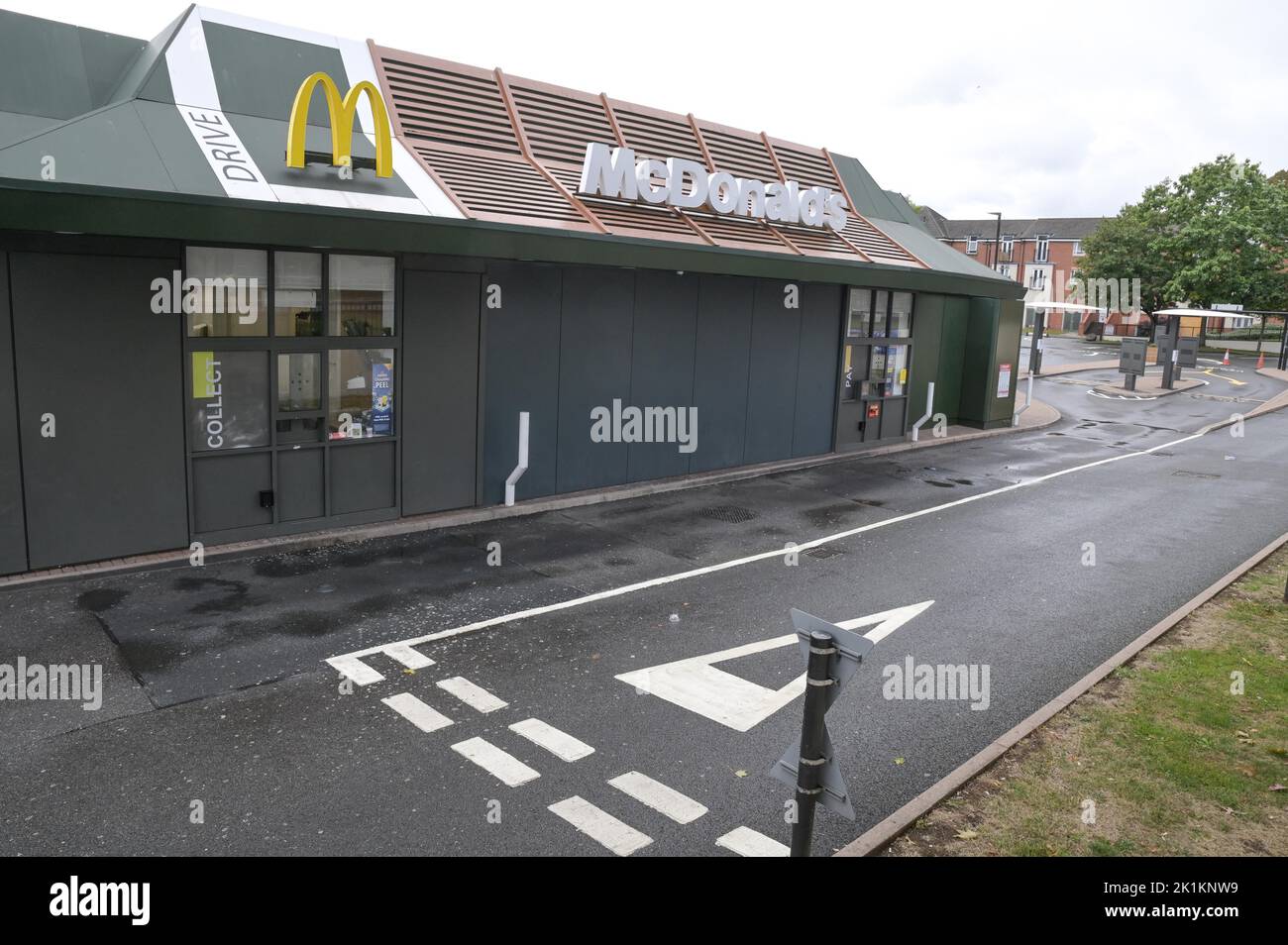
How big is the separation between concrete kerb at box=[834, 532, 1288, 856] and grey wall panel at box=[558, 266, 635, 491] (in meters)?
7.96

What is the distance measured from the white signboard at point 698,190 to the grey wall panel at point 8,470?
307 inches

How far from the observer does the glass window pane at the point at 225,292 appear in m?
10.1

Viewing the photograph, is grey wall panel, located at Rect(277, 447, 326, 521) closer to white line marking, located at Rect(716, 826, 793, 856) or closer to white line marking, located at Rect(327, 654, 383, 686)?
white line marking, located at Rect(327, 654, 383, 686)

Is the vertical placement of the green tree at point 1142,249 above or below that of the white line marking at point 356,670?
above

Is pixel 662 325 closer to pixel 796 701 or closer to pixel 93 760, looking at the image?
pixel 796 701

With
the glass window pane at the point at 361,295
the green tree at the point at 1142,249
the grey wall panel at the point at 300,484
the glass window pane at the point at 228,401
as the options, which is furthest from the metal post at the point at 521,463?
the green tree at the point at 1142,249

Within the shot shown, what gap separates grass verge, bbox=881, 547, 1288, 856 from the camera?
5414 mm

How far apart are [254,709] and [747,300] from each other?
1151cm

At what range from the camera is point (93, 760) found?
610 cm

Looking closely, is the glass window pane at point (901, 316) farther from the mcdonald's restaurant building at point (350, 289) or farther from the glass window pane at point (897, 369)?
the mcdonald's restaurant building at point (350, 289)

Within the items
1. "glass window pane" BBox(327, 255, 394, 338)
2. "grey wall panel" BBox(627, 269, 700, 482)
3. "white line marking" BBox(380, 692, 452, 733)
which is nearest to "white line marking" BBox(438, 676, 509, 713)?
"white line marking" BBox(380, 692, 452, 733)

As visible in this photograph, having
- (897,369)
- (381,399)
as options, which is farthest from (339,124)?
(897,369)

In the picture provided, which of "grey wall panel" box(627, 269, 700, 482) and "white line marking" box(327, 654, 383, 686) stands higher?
"grey wall panel" box(627, 269, 700, 482)

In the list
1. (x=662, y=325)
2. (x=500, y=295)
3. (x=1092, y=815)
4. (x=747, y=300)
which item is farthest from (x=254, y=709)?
(x=747, y=300)
